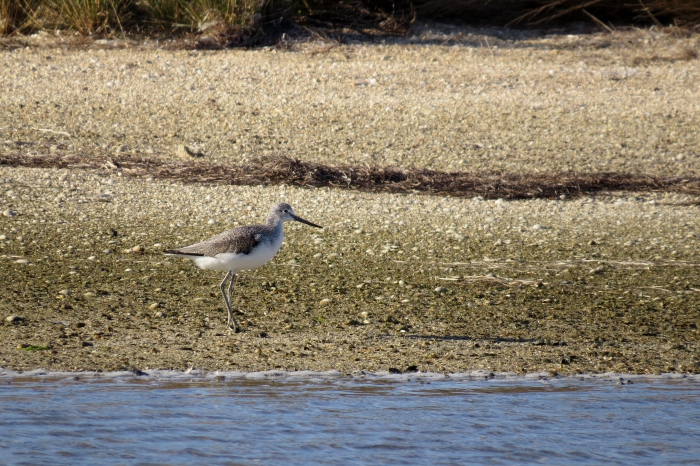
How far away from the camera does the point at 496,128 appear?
36.9 feet

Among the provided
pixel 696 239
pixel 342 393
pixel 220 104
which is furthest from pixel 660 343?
pixel 220 104

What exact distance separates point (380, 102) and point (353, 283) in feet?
17.3

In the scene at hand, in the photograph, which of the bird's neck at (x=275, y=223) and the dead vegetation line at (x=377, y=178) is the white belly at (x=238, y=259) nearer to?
the bird's neck at (x=275, y=223)

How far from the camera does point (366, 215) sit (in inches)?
346

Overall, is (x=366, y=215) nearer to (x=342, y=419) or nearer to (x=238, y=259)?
(x=238, y=259)

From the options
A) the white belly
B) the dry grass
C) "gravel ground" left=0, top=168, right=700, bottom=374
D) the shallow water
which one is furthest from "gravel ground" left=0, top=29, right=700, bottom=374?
the dry grass

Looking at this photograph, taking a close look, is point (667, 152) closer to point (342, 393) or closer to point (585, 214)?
Result: point (585, 214)

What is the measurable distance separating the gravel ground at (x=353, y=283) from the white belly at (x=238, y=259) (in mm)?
337

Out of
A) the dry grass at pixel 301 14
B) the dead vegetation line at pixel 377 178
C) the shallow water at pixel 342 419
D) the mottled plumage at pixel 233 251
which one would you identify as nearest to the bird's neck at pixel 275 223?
the mottled plumage at pixel 233 251

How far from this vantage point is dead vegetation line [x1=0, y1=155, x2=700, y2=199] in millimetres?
9688

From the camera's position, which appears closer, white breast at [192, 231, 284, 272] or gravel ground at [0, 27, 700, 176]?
white breast at [192, 231, 284, 272]

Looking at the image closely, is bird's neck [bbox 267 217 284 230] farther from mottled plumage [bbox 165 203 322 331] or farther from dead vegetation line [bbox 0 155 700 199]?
dead vegetation line [bbox 0 155 700 199]

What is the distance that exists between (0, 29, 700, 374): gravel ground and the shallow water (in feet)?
0.74

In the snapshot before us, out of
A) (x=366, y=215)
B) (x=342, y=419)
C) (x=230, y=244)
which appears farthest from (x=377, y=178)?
(x=342, y=419)
